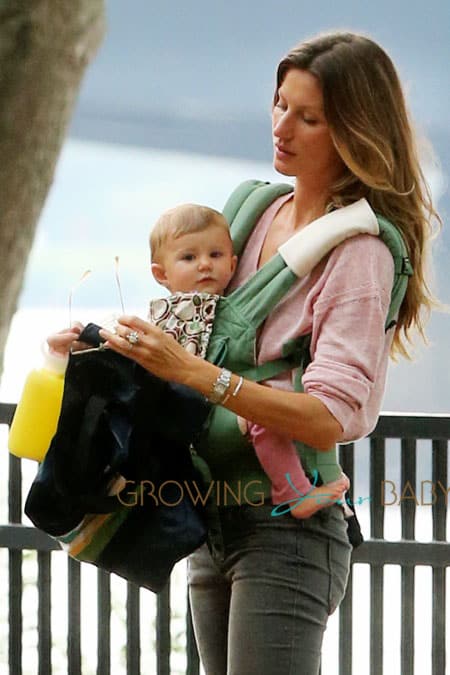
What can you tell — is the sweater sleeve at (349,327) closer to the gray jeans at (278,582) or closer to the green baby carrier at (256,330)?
the green baby carrier at (256,330)

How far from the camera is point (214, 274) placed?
129 centimetres

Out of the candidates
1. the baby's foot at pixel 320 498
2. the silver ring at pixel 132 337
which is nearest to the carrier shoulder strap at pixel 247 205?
the silver ring at pixel 132 337

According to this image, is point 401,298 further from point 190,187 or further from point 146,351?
point 190,187

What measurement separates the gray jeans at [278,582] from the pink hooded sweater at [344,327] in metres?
0.13

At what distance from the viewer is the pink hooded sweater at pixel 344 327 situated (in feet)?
3.85

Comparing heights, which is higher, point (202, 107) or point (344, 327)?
point (202, 107)

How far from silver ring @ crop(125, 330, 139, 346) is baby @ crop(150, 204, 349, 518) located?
10 centimetres

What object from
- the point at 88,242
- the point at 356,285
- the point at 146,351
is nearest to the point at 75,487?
the point at 146,351

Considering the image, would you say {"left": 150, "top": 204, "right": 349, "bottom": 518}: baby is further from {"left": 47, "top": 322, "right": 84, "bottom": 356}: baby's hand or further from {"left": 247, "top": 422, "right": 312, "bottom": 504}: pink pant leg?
{"left": 47, "top": 322, "right": 84, "bottom": 356}: baby's hand

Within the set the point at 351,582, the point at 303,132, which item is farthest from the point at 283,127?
the point at 351,582

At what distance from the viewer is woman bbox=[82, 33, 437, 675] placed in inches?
46.7

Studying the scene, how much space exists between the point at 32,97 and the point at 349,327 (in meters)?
0.73

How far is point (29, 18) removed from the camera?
482mm

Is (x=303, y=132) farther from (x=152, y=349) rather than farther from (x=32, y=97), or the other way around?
(x=32, y=97)
